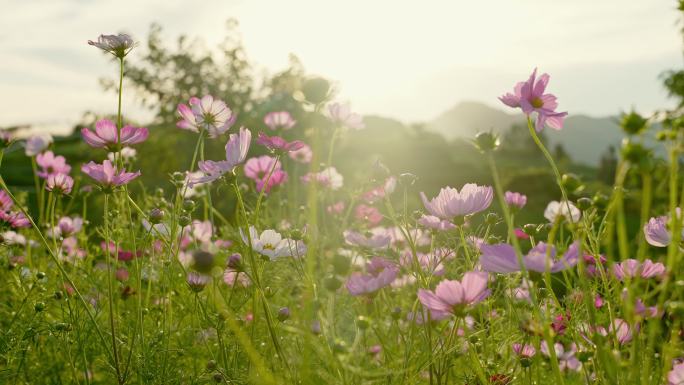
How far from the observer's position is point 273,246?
1.23m

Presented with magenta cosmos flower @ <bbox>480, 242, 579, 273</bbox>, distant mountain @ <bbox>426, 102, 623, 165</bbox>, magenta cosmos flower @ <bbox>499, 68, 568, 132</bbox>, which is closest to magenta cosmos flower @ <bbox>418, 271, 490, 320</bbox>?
magenta cosmos flower @ <bbox>480, 242, 579, 273</bbox>

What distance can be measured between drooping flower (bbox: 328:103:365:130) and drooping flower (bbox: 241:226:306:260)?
0.78 meters

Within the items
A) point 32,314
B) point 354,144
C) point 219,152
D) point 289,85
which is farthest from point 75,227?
point 354,144

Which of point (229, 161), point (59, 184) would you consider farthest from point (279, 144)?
point (59, 184)

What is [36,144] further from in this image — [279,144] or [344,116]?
[279,144]

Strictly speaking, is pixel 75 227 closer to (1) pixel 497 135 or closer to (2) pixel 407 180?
(2) pixel 407 180

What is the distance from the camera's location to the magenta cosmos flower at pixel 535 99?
921 mm

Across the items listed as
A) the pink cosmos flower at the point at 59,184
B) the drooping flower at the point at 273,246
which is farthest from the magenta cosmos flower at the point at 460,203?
the pink cosmos flower at the point at 59,184

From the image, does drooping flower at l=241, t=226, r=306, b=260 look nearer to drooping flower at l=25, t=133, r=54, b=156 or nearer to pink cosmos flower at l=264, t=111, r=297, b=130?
pink cosmos flower at l=264, t=111, r=297, b=130

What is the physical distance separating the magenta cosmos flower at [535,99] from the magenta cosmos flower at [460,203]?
0.47 ft

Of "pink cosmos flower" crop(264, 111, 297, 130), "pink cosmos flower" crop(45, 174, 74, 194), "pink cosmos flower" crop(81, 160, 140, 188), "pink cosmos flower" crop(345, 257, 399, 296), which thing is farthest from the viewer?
"pink cosmos flower" crop(264, 111, 297, 130)

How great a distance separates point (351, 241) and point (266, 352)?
39cm

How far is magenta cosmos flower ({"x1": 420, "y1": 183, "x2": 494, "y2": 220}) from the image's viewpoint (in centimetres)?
95

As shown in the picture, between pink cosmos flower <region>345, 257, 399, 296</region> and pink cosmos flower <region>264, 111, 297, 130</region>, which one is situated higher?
pink cosmos flower <region>345, 257, 399, 296</region>
